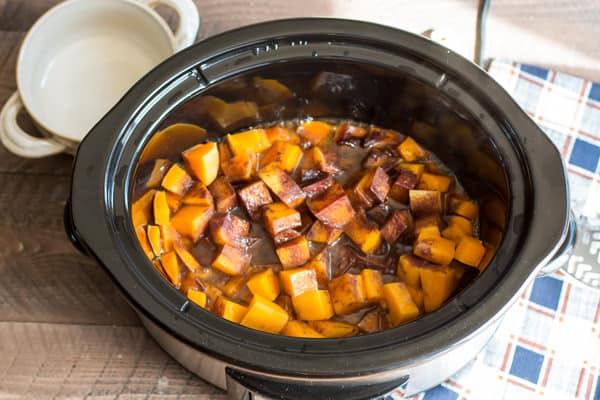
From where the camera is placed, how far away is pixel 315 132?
1.18m

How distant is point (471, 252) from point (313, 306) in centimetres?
23

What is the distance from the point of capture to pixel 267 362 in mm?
817

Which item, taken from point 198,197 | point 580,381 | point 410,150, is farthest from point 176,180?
point 580,381

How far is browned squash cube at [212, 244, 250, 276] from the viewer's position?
1.05 metres

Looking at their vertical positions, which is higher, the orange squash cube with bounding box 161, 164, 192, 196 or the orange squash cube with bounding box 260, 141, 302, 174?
the orange squash cube with bounding box 260, 141, 302, 174

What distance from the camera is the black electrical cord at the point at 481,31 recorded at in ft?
4.37

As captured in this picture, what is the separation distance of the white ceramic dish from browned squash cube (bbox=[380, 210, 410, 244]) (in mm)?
469

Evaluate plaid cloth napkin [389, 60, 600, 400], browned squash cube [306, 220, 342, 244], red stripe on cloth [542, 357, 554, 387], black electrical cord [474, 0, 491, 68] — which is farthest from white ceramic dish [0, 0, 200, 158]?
red stripe on cloth [542, 357, 554, 387]

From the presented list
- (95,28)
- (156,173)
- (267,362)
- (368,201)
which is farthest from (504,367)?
(95,28)

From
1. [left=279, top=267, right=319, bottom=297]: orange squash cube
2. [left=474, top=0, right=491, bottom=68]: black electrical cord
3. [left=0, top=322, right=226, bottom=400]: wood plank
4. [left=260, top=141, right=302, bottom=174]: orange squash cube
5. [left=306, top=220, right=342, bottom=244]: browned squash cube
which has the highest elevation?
[left=474, top=0, right=491, bottom=68]: black electrical cord

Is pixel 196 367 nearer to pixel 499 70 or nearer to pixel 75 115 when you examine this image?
pixel 75 115

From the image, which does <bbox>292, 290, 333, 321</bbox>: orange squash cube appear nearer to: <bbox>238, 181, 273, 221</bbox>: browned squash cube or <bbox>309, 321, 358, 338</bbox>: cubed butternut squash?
<bbox>309, 321, 358, 338</bbox>: cubed butternut squash

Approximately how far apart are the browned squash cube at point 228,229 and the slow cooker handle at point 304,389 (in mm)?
229

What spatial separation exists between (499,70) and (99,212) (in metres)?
0.77
